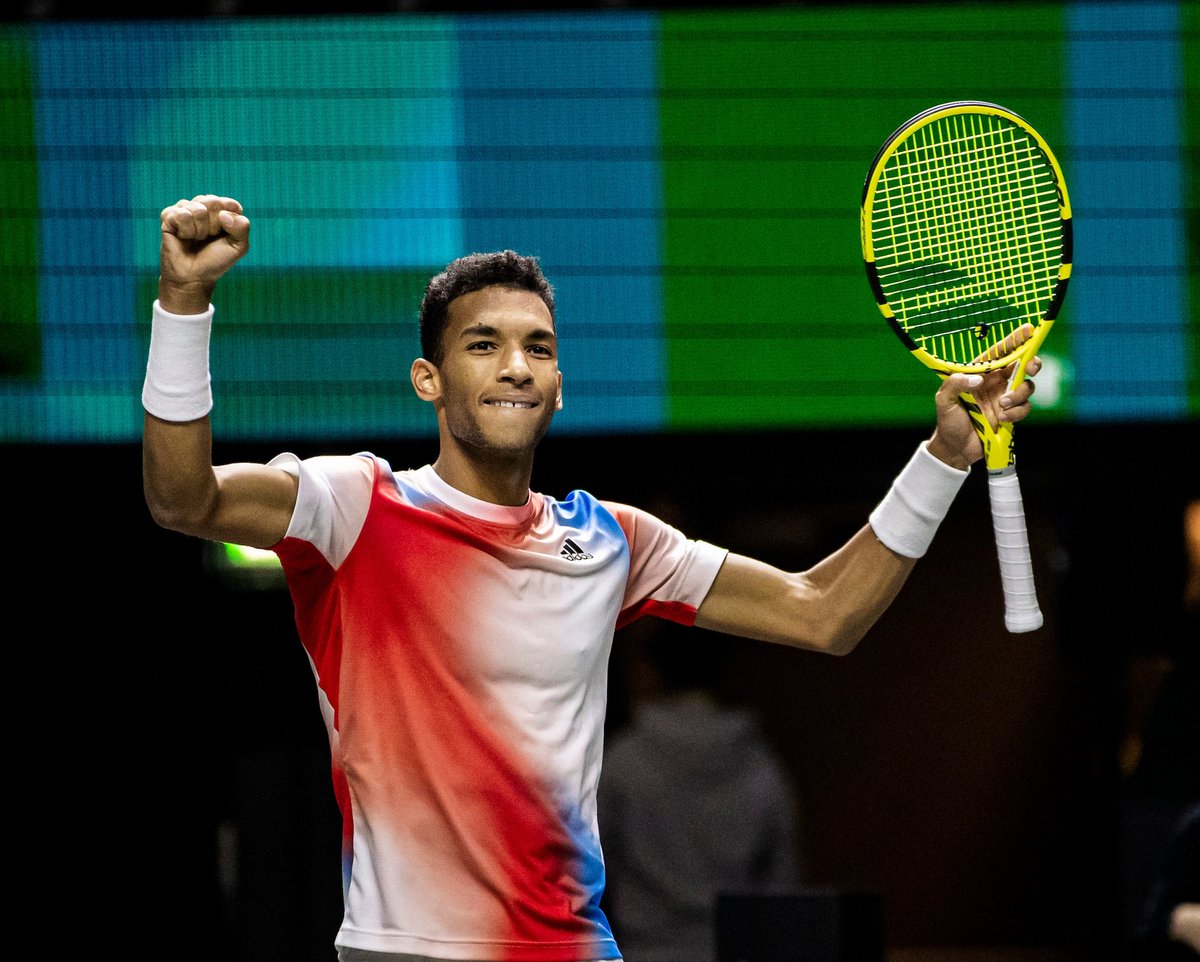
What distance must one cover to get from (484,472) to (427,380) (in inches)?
7.3

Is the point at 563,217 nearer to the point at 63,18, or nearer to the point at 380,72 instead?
the point at 380,72

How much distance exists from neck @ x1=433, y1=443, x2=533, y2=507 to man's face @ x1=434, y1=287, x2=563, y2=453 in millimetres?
26

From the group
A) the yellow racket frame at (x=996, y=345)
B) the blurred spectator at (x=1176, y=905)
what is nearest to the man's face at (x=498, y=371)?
the yellow racket frame at (x=996, y=345)

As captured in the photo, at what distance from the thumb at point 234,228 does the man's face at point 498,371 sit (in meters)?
0.46

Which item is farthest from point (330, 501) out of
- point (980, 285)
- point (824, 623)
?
point (980, 285)

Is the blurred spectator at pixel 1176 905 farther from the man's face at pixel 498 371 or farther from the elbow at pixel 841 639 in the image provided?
the man's face at pixel 498 371

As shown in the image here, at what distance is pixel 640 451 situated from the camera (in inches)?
211

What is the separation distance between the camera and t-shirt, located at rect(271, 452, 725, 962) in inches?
108

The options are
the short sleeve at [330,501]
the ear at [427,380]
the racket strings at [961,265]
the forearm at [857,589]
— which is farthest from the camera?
the racket strings at [961,265]

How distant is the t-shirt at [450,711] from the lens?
2750 millimetres

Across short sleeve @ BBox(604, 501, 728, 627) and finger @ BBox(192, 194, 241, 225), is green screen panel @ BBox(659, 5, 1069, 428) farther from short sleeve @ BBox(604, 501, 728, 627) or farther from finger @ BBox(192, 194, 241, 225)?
finger @ BBox(192, 194, 241, 225)

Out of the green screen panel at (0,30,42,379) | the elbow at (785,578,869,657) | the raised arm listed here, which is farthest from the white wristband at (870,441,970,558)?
the green screen panel at (0,30,42,379)

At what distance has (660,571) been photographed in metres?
3.14

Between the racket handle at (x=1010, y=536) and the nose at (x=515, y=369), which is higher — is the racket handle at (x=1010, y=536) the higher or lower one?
the lower one
